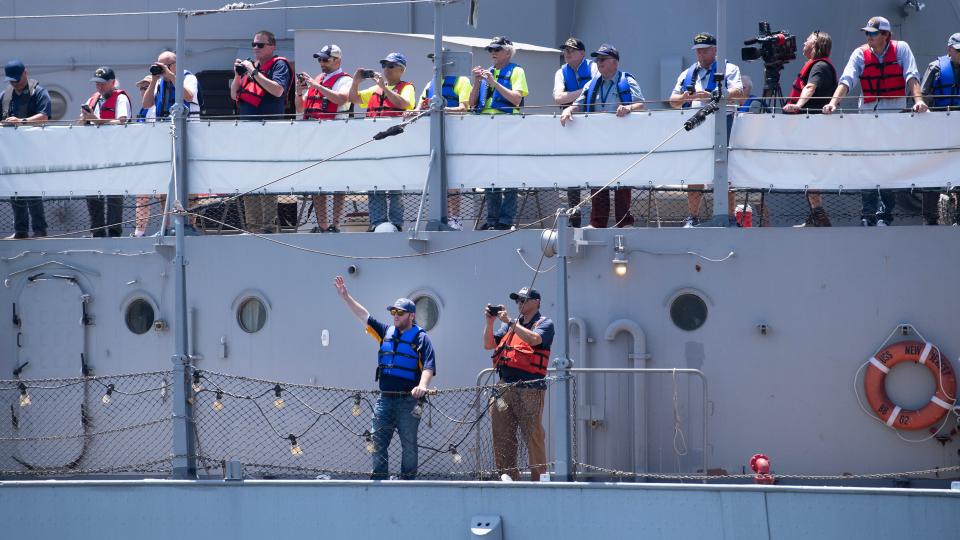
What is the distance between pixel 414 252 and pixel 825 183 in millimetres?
2934

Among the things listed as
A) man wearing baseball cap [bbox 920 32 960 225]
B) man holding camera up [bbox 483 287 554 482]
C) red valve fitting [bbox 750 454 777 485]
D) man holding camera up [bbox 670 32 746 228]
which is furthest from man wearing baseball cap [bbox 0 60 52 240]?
man wearing baseball cap [bbox 920 32 960 225]

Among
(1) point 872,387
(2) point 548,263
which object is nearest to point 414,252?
(2) point 548,263

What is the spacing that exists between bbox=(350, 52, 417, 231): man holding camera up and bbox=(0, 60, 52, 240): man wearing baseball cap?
2795mm

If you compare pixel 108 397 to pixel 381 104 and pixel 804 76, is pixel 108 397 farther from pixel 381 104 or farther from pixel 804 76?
pixel 804 76

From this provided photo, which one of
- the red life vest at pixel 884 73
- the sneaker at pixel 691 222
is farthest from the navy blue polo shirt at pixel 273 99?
the red life vest at pixel 884 73

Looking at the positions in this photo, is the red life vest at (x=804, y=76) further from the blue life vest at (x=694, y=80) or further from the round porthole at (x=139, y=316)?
the round porthole at (x=139, y=316)

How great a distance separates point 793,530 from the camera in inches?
348

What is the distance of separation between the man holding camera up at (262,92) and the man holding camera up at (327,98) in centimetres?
21

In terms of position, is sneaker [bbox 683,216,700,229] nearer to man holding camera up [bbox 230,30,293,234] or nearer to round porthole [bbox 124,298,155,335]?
man holding camera up [bbox 230,30,293,234]

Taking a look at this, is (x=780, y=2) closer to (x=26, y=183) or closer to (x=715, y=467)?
(x=715, y=467)

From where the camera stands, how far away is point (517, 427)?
9.91m

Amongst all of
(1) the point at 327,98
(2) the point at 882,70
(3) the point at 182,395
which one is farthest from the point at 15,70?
(2) the point at 882,70

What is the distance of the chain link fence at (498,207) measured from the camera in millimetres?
10961

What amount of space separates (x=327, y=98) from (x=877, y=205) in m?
4.40
